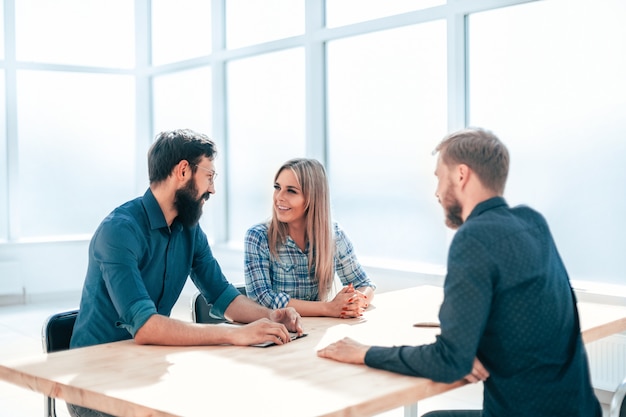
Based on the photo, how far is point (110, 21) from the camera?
8359mm

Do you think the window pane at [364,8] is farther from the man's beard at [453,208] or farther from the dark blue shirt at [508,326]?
the dark blue shirt at [508,326]

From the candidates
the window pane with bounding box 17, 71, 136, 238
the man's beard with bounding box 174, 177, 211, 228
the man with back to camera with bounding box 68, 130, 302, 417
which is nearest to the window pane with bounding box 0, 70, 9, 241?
the window pane with bounding box 17, 71, 136, 238

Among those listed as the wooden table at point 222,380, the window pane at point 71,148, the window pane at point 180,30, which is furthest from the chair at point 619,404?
the window pane at point 71,148

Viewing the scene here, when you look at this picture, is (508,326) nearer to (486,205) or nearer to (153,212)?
(486,205)

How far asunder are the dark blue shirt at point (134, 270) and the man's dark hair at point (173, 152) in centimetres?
11

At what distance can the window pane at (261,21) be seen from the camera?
661 cm

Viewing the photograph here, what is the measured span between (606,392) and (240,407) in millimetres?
3123

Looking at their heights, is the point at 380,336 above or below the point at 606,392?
above

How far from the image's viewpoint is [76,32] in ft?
26.9

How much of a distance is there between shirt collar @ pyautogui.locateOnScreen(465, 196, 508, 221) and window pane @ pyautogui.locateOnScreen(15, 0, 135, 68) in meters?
7.07

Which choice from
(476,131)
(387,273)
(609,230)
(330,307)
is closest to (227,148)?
(387,273)

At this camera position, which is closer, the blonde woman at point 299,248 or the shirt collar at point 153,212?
the shirt collar at point 153,212

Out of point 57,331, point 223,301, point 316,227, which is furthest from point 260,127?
point 57,331

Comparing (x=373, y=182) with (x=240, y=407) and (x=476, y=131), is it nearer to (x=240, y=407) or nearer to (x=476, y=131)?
(x=476, y=131)
